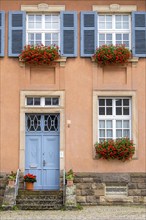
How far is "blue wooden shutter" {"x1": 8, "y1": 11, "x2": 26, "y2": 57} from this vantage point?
1781 cm

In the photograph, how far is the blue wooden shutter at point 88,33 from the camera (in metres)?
17.9

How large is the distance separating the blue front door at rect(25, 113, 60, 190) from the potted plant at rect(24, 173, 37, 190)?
46 centimetres

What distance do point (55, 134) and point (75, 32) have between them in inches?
134

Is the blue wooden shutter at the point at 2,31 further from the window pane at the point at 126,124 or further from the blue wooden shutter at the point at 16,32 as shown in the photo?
the window pane at the point at 126,124

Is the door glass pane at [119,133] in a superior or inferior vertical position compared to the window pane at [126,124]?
inferior

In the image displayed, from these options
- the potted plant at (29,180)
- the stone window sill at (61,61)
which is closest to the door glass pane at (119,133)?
the stone window sill at (61,61)

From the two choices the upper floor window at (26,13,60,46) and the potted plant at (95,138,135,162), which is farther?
the upper floor window at (26,13,60,46)

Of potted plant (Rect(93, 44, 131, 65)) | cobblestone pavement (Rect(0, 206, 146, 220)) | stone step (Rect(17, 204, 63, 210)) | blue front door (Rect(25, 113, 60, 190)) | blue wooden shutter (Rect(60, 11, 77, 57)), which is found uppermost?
blue wooden shutter (Rect(60, 11, 77, 57))

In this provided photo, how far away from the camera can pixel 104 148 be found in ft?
57.1

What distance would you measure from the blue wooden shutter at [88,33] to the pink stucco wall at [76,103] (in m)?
0.32

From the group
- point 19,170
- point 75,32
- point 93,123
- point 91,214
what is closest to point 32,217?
point 91,214

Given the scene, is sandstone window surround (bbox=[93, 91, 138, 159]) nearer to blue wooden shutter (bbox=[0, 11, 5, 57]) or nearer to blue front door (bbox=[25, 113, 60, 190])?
blue front door (bbox=[25, 113, 60, 190])

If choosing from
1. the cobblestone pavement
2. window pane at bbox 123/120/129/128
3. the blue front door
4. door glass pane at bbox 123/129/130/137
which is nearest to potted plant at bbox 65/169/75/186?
the blue front door

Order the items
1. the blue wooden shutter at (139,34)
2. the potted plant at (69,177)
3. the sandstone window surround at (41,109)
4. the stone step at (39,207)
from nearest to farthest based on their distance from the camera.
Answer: the stone step at (39,207) → the potted plant at (69,177) → the sandstone window surround at (41,109) → the blue wooden shutter at (139,34)
